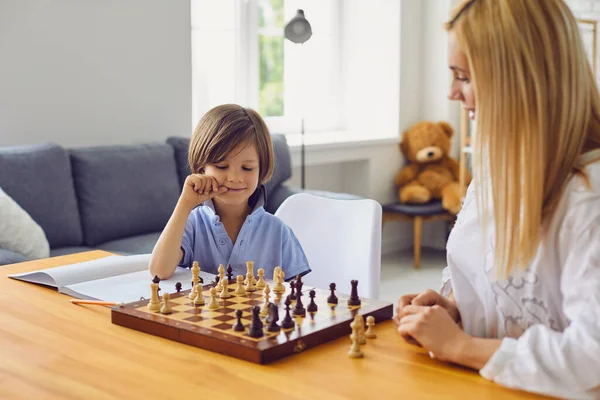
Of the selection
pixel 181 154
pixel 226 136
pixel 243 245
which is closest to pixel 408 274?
pixel 181 154

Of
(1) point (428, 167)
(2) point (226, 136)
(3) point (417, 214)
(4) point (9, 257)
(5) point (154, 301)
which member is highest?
(2) point (226, 136)

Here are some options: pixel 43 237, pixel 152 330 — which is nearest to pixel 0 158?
pixel 43 237

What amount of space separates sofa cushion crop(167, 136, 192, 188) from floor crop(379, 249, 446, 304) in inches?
49.2

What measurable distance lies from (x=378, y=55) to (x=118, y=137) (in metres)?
2.16

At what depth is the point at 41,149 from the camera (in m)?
3.57

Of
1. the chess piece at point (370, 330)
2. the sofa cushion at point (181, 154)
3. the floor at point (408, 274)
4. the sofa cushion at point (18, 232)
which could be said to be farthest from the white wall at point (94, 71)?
the chess piece at point (370, 330)

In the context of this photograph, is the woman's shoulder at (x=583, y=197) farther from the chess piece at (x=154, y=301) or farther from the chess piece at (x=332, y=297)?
the chess piece at (x=154, y=301)

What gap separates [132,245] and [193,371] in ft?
8.02

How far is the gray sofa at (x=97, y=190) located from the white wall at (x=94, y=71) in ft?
0.81

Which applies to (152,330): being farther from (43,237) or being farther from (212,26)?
(212,26)

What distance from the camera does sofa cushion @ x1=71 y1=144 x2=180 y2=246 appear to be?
367cm

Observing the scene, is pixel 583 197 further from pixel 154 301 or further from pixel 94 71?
pixel 94 71

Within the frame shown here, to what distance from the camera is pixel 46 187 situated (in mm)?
3494

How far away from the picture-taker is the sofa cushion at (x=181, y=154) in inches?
161
